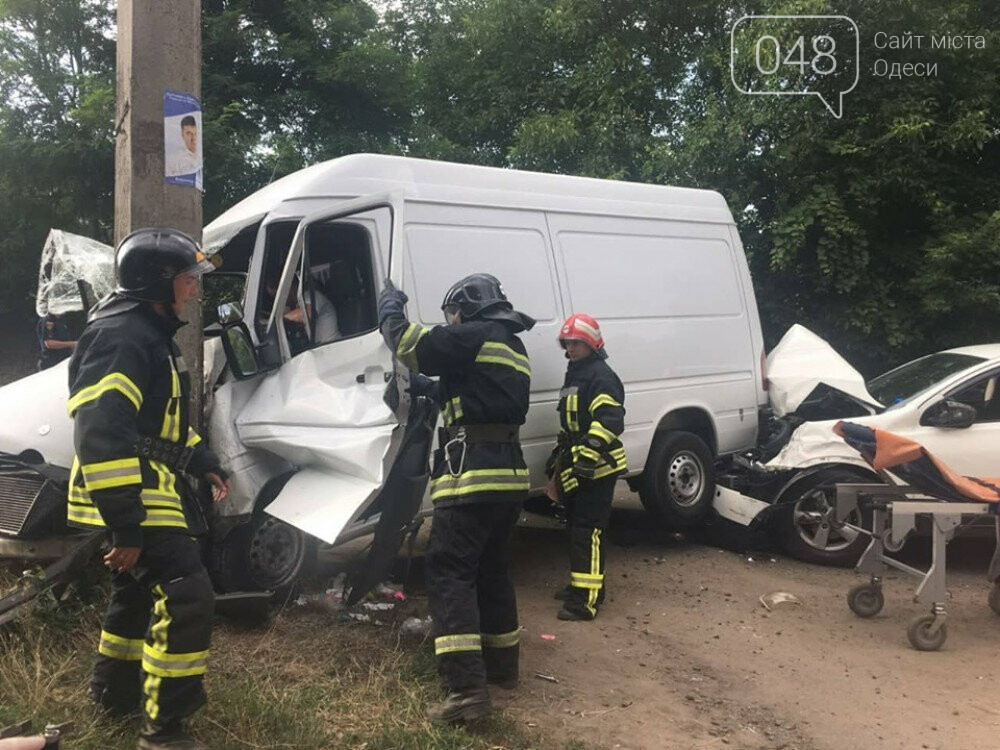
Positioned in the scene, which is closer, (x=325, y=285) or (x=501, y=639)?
(x=501, y=639)

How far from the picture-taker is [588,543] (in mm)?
5043

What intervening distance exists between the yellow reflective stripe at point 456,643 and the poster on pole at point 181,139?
244cm

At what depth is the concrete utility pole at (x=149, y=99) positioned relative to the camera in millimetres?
4133

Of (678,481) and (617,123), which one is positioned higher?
(617,123)

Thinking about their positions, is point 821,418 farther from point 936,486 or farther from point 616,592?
point 616,592

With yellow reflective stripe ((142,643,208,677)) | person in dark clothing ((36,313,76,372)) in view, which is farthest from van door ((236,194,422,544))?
person in dark clothing ((36,313,76,372))

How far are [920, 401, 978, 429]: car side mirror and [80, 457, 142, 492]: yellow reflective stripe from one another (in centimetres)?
517

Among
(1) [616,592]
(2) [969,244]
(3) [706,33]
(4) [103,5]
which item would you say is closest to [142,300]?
(1) [616,592]

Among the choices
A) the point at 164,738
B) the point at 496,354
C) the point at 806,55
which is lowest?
the point at 164,738

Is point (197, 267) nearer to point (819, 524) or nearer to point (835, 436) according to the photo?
point (835, 436)

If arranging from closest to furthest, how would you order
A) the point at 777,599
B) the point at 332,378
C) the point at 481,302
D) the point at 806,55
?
the point at 481,302 < the point at 332,378 < the point at 777,599 < the point at 806,55

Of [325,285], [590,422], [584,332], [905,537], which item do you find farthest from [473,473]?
[905,537]

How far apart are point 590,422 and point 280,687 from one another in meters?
2.22

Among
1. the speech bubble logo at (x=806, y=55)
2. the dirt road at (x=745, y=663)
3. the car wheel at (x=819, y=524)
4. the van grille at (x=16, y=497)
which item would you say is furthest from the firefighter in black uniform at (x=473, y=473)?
the speech bubble logo at (x=806, y=55)
